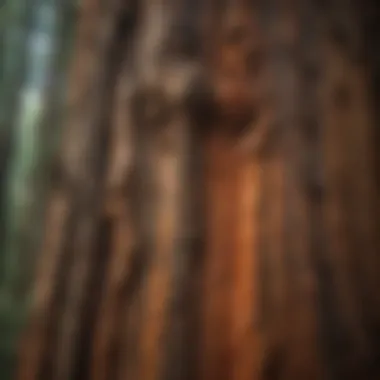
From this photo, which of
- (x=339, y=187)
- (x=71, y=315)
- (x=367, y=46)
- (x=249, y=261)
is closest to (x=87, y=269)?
(x=71, y=315)

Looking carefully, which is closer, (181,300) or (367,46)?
(181,300)

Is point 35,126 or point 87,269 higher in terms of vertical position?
point 35,126

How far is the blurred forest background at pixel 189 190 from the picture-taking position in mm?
689

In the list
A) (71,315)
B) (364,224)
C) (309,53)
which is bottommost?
(71,315)

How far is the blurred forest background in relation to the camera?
2.26 feet

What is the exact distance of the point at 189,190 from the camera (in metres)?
0.74

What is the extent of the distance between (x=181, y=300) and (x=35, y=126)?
271mm

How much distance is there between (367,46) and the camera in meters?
0.83

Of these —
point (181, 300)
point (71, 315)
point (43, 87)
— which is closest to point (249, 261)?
point (181, 300)

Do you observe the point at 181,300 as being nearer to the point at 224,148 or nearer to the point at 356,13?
the point at 224,148

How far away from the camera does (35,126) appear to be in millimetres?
767

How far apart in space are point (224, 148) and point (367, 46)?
0.25 meters

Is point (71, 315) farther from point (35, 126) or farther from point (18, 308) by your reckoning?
point (35, 126)

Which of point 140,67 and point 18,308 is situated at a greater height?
point 140,67
